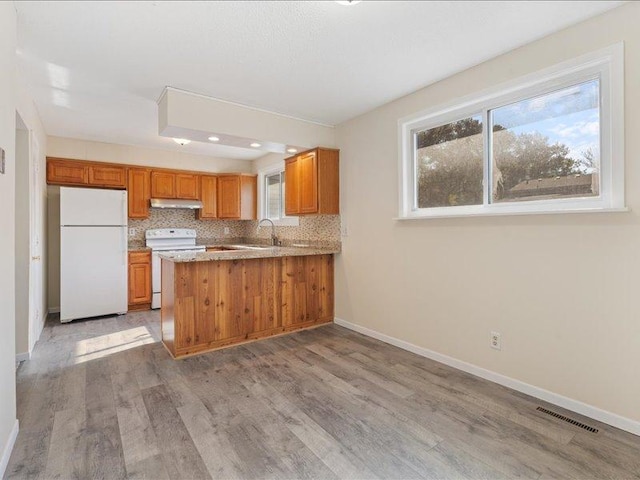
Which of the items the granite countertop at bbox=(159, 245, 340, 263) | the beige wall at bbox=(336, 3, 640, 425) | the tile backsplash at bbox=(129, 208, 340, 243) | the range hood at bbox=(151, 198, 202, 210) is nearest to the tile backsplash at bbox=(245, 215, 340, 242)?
the tile backsplash at bbox=(129, 208, 340, 243)

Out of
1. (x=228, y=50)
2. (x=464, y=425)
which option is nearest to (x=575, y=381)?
(x=464, y=425)

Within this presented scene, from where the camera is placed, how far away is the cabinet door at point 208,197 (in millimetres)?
5840

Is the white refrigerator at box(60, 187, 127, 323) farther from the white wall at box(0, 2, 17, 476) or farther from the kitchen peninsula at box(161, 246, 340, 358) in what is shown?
the white wall at box(0, 2, 17, 476)

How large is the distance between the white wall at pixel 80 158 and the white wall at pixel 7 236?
3343 mm

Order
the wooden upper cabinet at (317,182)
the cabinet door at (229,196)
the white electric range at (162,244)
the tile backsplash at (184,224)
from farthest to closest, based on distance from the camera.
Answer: the cabinet door at (229,196), the tile backsplash at (184,224), the white electric range at (162,244), the wooden upper cabinet at (317,182)

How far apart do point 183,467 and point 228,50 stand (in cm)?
263

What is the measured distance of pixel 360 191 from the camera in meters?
3.85

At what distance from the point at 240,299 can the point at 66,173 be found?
334 centimetres

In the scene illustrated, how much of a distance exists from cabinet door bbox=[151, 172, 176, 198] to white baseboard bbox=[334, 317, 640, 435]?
405cm

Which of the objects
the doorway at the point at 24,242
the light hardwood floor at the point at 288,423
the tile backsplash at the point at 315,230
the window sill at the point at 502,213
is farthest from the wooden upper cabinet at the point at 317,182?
the doorway at the point at 24,242

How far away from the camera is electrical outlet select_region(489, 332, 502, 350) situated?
260 centimetres

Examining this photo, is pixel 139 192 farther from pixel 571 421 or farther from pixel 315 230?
pixel 571 421

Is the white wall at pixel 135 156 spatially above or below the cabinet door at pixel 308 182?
above

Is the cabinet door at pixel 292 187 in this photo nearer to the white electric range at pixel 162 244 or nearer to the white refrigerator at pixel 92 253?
the white electric range at pixel 162 244
